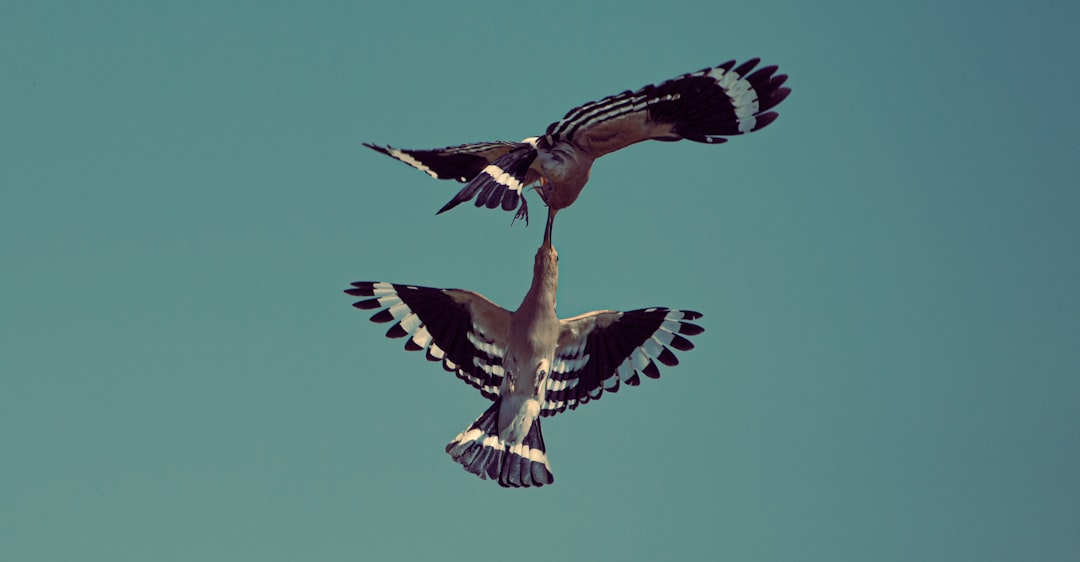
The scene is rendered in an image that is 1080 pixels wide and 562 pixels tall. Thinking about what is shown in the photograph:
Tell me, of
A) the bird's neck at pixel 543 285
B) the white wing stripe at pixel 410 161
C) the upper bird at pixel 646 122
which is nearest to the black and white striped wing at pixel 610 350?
the bird's neck at pixel 543 285

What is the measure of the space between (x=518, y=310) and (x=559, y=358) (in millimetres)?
332

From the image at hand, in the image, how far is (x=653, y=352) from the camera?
5.70 meters

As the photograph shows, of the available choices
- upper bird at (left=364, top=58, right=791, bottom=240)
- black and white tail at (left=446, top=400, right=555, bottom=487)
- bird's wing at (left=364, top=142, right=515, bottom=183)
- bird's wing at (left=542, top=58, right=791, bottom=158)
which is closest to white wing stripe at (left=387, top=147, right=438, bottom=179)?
bird's wing at (left=364, top=142, right=515, bottom=183)

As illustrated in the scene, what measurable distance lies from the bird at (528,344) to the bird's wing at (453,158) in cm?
48

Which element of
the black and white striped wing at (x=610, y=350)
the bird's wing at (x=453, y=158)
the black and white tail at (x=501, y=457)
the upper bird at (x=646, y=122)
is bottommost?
the black and white tail at (x=501, y=457)

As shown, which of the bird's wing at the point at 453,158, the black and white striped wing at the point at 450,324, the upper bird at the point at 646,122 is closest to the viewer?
the upper bird at the point at 646,122

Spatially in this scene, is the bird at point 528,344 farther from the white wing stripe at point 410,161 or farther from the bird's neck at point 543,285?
the white wing stripe at point 410,161

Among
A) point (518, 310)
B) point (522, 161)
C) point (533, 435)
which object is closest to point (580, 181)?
point (522, 161)

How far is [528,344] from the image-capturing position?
5316mm

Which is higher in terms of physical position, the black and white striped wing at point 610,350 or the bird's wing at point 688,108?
the bird's wing at point 688,108

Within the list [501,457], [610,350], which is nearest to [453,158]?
[610,350]

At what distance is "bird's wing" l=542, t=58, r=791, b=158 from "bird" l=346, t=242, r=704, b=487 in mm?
561

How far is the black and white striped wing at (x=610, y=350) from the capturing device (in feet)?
18.5

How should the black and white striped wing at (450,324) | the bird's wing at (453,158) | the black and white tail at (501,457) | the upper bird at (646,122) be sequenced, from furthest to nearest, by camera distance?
1. the black and white striped wing at (450,324)
2. the bird's wing at (453,158)
3. the black and white tail at (501,457)
4. the upper bird at (646,122)
